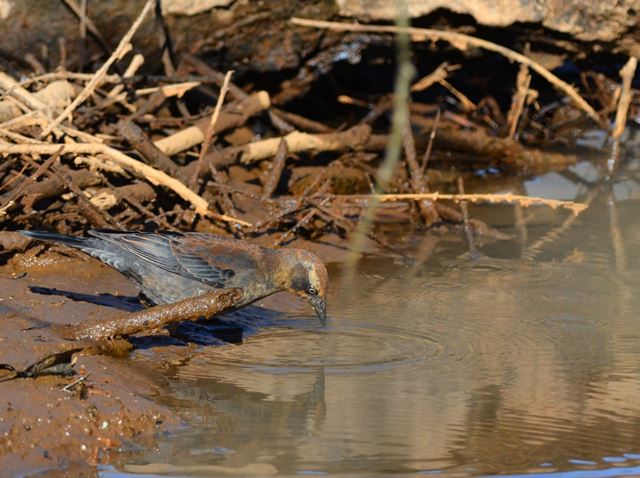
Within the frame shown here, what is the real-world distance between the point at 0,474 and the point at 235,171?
4.80 meters

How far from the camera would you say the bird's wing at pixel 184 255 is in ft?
20.8

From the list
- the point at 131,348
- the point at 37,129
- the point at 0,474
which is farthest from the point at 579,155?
the point at 0,474

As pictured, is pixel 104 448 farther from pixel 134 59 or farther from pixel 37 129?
pixel 134 59

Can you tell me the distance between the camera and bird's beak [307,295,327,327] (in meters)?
6.46

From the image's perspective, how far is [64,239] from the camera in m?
6.19

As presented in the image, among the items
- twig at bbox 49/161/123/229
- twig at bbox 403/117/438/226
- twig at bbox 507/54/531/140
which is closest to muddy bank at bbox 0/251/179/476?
twig at bbox 49/161/123/229

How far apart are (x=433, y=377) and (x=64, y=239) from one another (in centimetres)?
209

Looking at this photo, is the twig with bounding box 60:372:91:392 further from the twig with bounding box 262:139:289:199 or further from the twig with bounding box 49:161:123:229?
the twig with bounding box 262:139:289:199

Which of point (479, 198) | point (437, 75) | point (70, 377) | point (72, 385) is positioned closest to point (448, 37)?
point (437, 75)

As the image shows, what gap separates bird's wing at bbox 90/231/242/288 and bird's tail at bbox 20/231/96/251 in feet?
0.29

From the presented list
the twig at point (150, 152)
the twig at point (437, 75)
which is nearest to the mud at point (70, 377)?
the twig at point (150, 152)

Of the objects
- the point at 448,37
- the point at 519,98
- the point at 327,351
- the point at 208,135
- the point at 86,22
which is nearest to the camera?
the point at 327,351

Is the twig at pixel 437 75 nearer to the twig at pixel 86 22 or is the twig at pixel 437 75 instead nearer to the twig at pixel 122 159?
the twig at pixel 86 22

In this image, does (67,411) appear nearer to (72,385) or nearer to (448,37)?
(72,385)
